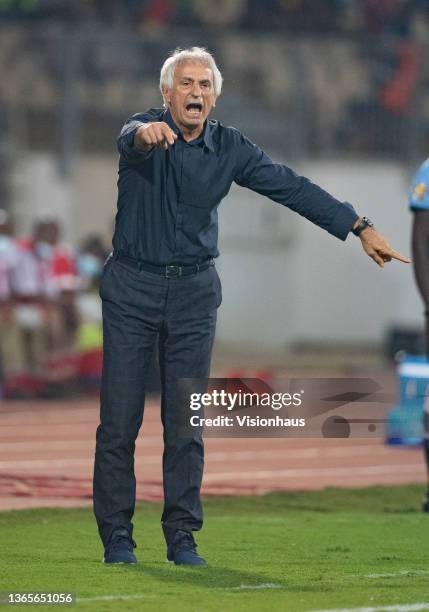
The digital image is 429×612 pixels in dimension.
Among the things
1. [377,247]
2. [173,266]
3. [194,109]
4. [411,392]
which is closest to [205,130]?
[194,109]

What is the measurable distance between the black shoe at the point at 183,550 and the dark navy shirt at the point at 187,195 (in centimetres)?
115

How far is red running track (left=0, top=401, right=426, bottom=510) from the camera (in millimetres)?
10914

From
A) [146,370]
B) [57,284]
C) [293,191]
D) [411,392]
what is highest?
[293,191]

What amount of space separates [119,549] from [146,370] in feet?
2.48

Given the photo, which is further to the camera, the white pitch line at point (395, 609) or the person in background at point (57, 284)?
the person in background at point (57, 284)

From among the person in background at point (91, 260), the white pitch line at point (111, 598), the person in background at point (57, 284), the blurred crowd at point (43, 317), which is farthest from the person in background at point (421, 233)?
the person in background at point (91, 260)

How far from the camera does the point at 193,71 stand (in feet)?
21.8

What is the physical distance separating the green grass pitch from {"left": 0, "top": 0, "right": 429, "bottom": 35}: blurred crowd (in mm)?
15386

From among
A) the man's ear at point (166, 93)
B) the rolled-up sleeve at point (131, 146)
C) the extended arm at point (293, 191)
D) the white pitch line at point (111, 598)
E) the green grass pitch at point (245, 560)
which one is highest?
the man's ear at point (166, 93)

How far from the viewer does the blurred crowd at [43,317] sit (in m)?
19.2

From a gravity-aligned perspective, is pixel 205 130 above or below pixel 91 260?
above

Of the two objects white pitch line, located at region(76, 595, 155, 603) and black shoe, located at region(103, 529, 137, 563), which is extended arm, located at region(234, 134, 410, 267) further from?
white pitch line, located at region(76, 595, 155, 603)

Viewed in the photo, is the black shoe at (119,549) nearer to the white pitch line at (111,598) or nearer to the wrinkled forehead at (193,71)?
the white pitch line at (111,598)

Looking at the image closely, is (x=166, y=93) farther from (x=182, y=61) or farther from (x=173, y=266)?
(x=173, y=266)
